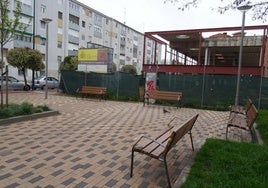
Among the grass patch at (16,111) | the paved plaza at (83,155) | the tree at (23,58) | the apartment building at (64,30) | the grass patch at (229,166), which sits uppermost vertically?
the apartment building at (64,30)

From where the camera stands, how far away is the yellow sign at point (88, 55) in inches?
797

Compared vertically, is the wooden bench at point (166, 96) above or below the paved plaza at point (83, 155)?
above

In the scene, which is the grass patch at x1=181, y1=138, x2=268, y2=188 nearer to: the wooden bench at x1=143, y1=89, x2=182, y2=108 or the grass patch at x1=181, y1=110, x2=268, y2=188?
the grass patch at x1=181, y1=110, x2=268, y2=188

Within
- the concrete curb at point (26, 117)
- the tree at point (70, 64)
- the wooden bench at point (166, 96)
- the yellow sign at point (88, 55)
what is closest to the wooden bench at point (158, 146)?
the concrete curb at point (26, 117)

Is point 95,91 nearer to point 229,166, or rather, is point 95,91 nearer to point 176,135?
point 229,166

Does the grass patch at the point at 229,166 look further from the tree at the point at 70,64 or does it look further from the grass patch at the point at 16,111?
the tree at the point at 70,64

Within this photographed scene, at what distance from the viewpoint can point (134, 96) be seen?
16.0m

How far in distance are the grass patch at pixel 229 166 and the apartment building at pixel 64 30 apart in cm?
2876

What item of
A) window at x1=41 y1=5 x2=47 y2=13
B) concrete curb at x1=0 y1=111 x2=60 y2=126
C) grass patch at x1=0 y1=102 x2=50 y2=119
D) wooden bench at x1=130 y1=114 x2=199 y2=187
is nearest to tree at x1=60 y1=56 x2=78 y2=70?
window at x1=41 y1=5 x2=47 y2=13

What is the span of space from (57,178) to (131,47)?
7017 centimetres

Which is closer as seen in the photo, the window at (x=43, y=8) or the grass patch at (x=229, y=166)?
the grass patch at (x=229, y=166)

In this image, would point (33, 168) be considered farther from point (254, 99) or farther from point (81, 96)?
point (81, 96)

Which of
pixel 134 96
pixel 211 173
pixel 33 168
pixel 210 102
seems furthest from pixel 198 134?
pixel 134 96

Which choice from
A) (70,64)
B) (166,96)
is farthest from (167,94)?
(70,64)
